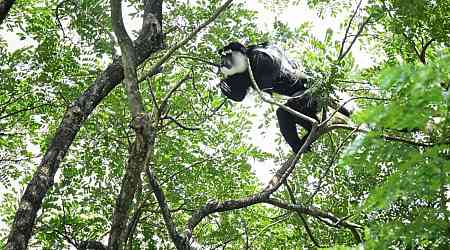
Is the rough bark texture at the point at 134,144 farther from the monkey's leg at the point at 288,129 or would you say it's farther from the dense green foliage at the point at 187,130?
the monkey's leg at the point at 288,129

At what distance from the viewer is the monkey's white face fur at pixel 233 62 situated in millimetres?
4118

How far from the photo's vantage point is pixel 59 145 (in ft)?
9.55

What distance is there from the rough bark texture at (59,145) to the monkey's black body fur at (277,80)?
3.82ft

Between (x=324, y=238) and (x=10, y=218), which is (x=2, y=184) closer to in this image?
(x=10, y=218)

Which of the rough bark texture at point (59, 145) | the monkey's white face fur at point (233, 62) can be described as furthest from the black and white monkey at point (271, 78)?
the rough bark texture at point (59, 145)

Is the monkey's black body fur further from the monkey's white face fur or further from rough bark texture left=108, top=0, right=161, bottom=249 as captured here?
rough bark texture left=108, top=0, right=161, bottom=249

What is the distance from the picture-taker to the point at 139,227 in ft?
15.1

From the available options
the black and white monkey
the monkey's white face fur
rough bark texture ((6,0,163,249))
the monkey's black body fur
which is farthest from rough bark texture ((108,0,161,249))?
the monkey's black body fur

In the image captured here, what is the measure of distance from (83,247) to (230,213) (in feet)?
7.04

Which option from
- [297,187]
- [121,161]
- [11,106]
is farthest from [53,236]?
[297,187]

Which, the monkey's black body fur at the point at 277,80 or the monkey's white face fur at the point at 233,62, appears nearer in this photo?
the monkey's white face fur at the point at 233,62

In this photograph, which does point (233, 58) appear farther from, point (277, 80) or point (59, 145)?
point (59, 145)

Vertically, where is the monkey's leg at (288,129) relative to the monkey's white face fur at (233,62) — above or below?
below

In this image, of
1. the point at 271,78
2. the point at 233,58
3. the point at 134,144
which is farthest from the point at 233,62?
the point at 134,144
